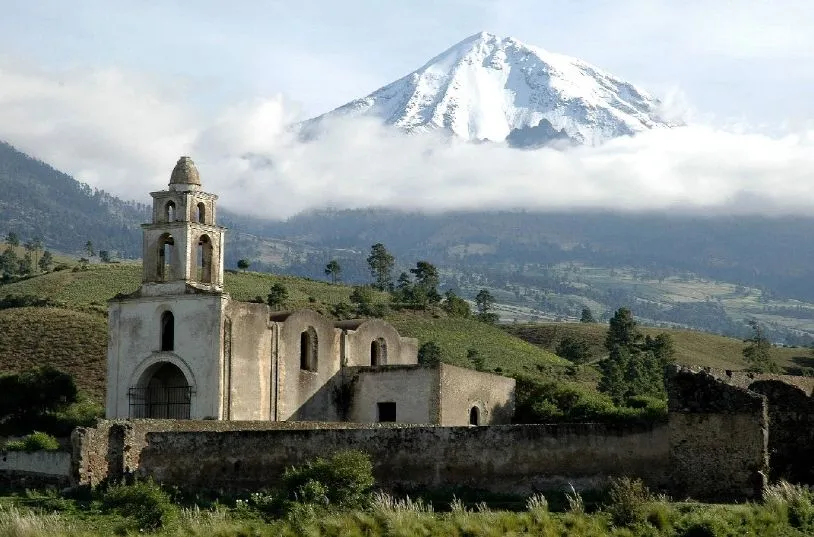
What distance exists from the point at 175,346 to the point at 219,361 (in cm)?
173

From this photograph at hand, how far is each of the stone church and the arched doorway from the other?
0.13 ft

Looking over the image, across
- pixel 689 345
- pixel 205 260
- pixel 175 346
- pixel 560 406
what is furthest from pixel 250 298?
pixel 689 345

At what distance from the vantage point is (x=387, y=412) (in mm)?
42750

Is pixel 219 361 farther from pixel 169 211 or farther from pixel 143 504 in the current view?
pixel 143 504

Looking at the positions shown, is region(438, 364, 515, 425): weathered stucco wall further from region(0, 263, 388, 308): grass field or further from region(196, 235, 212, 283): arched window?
region(0, 263, 388, 308): grass field

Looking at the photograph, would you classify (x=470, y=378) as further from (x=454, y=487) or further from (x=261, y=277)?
(x=261, y=277)

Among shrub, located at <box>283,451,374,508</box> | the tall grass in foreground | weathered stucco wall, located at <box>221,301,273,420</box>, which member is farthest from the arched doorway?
the tall grass in foreground

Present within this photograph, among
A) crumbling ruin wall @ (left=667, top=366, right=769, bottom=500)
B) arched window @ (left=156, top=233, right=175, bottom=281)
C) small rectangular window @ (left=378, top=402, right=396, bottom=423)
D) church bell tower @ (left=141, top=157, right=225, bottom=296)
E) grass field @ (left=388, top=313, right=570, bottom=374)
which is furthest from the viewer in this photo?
grass field @ (left=388, top=313, right=570, bottom=374)

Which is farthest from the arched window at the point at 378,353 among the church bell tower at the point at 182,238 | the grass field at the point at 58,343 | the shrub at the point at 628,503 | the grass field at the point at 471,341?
the grass field at the point at 471,341

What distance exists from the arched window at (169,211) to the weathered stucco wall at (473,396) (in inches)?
367

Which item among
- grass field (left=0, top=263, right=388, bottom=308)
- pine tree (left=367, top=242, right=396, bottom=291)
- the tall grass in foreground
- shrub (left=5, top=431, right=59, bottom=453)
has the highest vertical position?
pine tree (left=367, top=242, right=396, bottom=291)

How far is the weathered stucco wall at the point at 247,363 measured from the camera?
1586 inches

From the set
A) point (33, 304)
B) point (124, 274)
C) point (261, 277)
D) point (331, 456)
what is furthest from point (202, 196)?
point (261, 277)

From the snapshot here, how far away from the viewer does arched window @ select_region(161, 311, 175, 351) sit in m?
41.6
